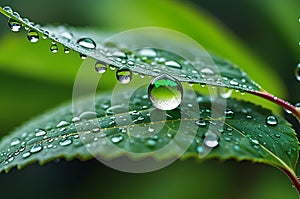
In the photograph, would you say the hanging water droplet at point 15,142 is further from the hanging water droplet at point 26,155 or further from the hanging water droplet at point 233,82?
the hanging water droplet at point 233,82

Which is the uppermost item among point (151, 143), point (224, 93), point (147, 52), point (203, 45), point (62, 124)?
point (203, 45)

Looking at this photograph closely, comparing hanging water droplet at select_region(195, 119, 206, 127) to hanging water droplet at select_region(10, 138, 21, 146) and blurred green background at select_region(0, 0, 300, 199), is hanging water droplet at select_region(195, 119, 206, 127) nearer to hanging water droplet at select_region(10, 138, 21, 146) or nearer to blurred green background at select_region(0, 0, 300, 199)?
hanging water droplet at select_region(10, 138, 21, 146)

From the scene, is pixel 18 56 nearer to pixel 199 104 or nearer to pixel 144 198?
pixel 144 198

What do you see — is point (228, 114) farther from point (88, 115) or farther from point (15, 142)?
point (15, 142)

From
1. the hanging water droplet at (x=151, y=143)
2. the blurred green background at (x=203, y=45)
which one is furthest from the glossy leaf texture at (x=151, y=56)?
the blurred green background at (x=203, y=45)

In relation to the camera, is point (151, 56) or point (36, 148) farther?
point (151, 56)

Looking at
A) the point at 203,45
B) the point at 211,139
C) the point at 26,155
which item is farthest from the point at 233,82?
the point at 203,45

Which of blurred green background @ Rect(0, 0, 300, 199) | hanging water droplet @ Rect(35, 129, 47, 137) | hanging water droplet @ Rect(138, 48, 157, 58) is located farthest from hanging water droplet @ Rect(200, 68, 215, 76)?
blurred green background @ Rect(0, 0, 300, 199)
